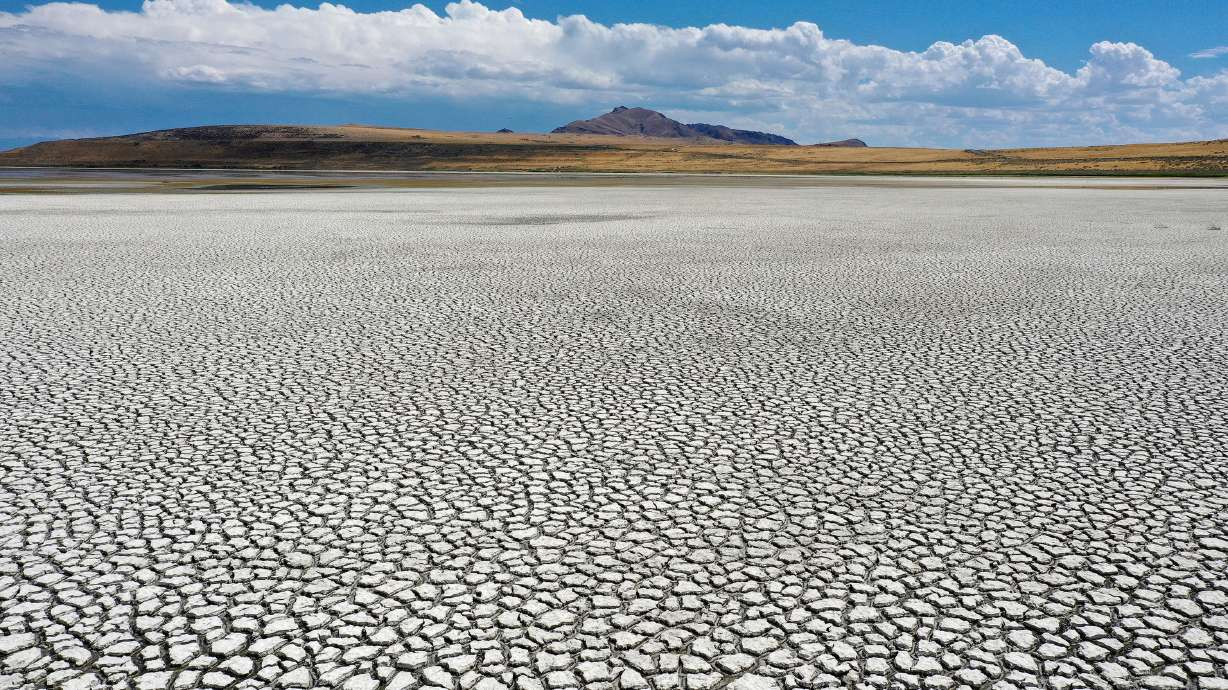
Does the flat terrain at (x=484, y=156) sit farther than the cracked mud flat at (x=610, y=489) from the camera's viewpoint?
Yes

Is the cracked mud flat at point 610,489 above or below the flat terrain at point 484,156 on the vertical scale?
below

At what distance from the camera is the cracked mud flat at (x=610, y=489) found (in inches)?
95.4

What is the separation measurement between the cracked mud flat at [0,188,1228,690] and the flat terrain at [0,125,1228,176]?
224 feet

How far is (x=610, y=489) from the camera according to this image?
11.5 ft

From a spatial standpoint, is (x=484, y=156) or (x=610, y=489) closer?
(x=610, y=489)

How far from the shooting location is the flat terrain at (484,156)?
78.1m

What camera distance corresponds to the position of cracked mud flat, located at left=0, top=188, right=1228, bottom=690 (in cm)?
242

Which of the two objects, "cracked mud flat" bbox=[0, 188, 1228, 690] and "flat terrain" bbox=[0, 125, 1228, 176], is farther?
"flat terrain" bbox=[0, 125, 1228, 176]

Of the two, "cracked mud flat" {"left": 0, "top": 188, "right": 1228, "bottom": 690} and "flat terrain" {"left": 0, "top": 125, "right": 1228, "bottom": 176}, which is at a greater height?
"flat terrain" {"left": 0, "top": 125, "right": 1228, "bottom": 176}

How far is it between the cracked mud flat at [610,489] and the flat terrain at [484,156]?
6838 cm

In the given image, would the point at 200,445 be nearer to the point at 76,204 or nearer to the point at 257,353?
the point at 257,353

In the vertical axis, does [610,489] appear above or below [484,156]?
below

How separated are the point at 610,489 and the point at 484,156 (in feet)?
319

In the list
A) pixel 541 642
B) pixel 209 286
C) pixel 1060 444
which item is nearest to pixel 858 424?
pixel 1060 444
